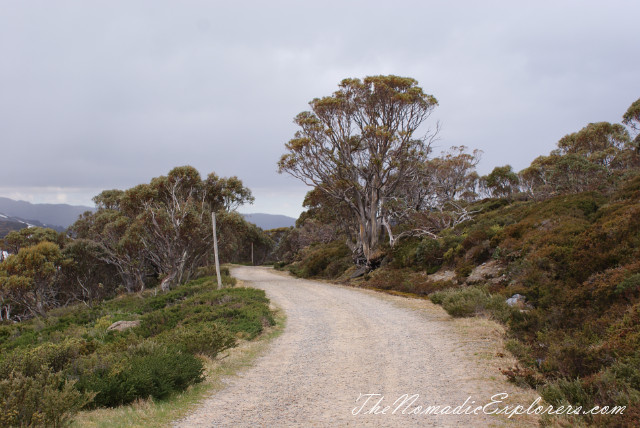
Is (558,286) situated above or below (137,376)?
above

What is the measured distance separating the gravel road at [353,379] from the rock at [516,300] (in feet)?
6.34

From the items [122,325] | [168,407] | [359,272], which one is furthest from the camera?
[359,272]

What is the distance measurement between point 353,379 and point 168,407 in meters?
3.09

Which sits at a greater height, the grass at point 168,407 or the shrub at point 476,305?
the shrub at point 476,305

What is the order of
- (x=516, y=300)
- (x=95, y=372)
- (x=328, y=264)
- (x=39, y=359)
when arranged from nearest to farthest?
(x=39, y=359) < (x=95, y=372) < (x=516, y=300) < (x=328, y=264)

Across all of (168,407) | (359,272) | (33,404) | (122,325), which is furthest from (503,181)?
(33,404)

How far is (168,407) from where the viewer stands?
5.55 m

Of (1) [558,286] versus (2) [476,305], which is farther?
(2) [476,305]

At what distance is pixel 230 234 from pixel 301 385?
25.6 m

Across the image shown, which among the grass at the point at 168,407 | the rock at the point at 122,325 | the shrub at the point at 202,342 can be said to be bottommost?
the rock at the point at 122,325

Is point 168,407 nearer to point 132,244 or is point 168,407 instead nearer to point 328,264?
point 328,264

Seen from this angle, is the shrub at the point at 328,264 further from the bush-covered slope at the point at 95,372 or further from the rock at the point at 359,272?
the bush-covered slope at the point at 95,372

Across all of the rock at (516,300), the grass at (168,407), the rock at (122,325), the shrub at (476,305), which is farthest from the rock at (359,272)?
the grass at (168,407)

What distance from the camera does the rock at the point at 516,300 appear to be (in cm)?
1070
